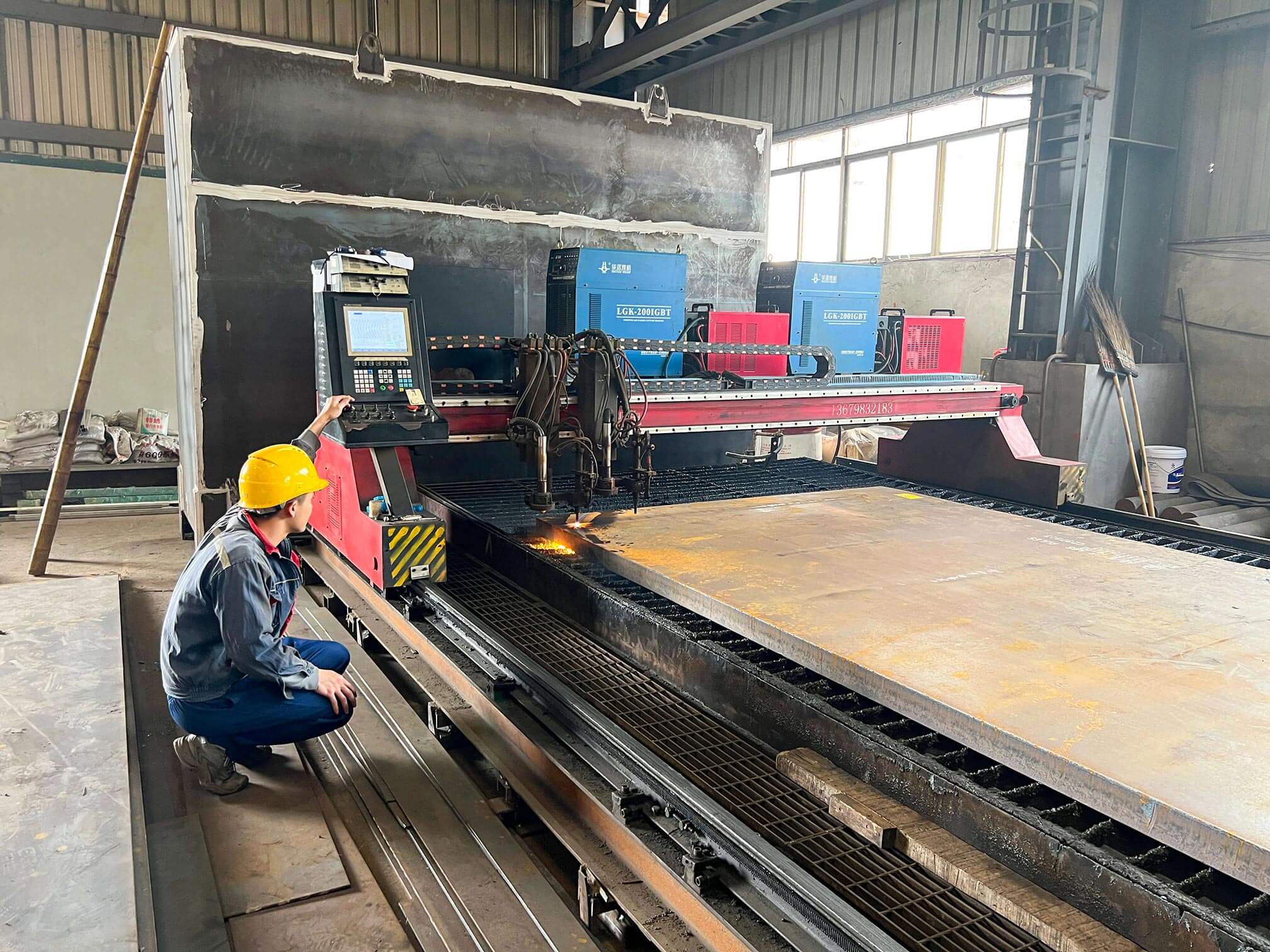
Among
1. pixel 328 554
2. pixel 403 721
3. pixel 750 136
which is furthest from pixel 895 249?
pixel 403 721

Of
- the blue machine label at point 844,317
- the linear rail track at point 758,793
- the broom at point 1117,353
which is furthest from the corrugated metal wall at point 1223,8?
the linear rail track at point 758,793

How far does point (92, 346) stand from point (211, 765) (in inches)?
151

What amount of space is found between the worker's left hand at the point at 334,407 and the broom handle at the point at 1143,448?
6.10m

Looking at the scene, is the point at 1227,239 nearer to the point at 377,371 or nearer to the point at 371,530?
the point at 377,371

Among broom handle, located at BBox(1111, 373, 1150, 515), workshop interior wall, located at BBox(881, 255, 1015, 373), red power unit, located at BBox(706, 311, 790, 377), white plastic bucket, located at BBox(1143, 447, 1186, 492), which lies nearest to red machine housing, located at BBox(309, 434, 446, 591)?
red power unit, located at BBox(706, 311, 790, 377)

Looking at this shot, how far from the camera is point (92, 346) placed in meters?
5.73

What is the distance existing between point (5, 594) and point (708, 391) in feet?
11.1

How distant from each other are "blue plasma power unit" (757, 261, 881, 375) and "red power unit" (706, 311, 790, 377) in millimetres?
169

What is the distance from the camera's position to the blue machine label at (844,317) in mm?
5672

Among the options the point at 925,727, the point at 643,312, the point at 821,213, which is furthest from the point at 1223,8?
the point at 925,727

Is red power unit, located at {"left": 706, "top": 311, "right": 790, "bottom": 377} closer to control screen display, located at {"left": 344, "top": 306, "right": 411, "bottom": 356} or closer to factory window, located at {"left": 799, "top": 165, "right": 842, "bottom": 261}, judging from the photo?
control screen display, located at {"left": 344, "top": 306, "right": 411, "bottom": 356}

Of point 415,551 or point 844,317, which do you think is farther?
point 844,317

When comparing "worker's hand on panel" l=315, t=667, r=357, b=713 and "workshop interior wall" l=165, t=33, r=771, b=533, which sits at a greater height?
"workshop interior wall" l=165, t=33, r=771, b=533

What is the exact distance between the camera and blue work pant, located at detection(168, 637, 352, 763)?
2820 millimetres
